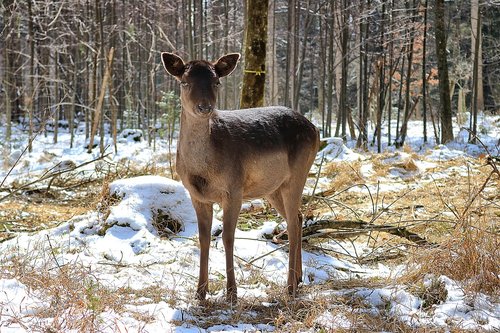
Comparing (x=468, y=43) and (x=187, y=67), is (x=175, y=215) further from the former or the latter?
(x=468, y=43)

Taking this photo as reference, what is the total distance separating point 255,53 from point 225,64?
3492mm

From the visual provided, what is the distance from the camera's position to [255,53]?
781cm

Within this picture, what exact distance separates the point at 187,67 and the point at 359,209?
4564mm

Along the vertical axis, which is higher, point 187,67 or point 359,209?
point 187,67

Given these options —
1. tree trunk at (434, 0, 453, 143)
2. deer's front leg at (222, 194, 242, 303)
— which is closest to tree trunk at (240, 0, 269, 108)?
deer's front leg at (222, 194, 242, 303)

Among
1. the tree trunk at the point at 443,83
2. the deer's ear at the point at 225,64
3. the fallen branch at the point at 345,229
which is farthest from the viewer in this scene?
the tree trunk at the point at 443,83

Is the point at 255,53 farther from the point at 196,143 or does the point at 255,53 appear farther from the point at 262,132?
the point at 196,143

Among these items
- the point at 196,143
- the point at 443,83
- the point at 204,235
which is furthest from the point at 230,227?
the point at 443,83

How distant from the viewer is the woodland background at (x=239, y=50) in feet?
56.9

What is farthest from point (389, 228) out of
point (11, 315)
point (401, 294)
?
point (11, 315)

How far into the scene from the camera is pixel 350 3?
18703 mm

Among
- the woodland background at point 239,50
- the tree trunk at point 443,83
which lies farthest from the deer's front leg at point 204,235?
the tree trunk at point 443,83

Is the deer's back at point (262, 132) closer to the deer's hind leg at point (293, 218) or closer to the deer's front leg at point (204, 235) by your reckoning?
the deer's hind leg at point (293, 218)

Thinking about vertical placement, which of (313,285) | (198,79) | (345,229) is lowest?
(313,285)
